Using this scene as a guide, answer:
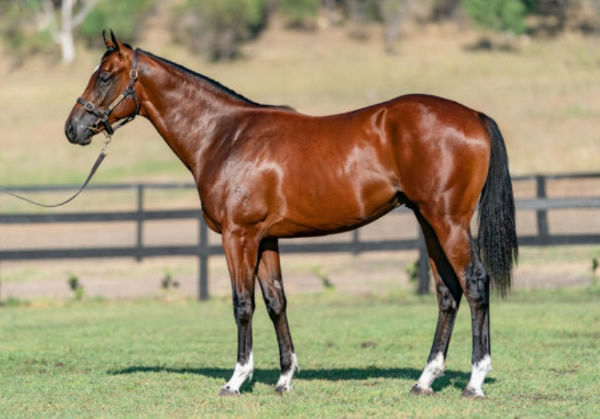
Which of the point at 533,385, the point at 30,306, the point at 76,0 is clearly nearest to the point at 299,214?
the point at 533,385

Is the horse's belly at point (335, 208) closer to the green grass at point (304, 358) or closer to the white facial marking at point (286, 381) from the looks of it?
the white facial marking at point (286, 381)

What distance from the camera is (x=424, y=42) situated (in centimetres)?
6172

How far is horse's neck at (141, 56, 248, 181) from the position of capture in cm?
797

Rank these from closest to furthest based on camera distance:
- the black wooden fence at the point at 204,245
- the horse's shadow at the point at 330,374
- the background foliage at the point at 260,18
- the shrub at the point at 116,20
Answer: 1. the horse's shadow at the point at 330,374
2. the black wooden fence at the point at 204,245
3. the background foliage at the point at 260,18
4. the shrub at the point at 116,20

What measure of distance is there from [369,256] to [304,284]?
4.26 meters

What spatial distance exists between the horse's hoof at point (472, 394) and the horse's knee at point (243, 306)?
170 cm

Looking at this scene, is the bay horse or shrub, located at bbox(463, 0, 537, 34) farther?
shrub, located at bbox(463, 0, 537, 34)

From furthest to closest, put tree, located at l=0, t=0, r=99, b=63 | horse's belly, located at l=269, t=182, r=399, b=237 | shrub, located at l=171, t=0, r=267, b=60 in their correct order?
tree, located at l=0, t=0, r=99, b=63, shrub, located at l=171, t=0, r=267, b=60, horse's belly, located at l=269, t=182, r=399, b=237

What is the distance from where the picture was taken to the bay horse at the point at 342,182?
7.32m

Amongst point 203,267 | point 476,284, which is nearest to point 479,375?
point 476,284

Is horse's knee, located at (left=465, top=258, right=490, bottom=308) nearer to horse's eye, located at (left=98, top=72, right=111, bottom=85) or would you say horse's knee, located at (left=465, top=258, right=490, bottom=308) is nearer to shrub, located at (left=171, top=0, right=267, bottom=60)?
horse's eye, located at (left=98, top=72, right=111, bottom=85)

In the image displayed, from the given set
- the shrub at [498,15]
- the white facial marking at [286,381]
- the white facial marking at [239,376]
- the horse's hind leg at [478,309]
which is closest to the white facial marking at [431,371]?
the horse's hind leg at [478,309]

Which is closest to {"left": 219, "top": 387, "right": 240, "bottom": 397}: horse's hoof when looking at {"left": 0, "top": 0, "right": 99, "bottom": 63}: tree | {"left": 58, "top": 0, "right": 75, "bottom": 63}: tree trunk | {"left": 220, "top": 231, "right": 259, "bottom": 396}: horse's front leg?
{"left": 220, "top": 231, "right": 259, "bottom": 396}: horse's front leg

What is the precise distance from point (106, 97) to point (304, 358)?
126 inches
